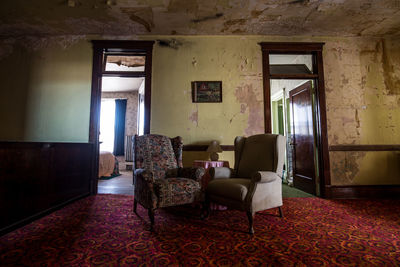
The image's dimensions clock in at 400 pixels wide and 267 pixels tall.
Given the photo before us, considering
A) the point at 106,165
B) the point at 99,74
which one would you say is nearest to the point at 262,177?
the point at 99,74

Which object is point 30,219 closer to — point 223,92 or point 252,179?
point 252,179

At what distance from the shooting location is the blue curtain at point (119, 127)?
26.6 feet

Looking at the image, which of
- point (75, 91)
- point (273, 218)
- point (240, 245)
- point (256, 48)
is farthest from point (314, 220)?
point (75, 91)

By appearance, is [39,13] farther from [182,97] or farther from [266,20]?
[266,20]

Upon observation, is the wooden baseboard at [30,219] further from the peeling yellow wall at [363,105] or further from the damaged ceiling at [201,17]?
the peeling yellow wall at [363,105]

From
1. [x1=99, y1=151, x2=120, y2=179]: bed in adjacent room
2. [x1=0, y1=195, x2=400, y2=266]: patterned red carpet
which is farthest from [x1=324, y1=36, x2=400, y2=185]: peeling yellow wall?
[x1=99, y1=151, x2=120, y2=179]: bed in adjacent room

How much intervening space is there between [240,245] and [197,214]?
97 cm

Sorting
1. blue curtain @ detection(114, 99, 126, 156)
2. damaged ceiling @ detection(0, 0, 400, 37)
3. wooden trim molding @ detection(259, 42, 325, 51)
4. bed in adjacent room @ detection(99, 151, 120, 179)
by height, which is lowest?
bed in adjacent room @ detection(99, 151, 120, 179)

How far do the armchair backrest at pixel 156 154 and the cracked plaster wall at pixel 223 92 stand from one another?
770mm

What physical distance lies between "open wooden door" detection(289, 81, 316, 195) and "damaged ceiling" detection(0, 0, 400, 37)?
3.88ft

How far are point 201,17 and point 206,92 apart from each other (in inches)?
49.4

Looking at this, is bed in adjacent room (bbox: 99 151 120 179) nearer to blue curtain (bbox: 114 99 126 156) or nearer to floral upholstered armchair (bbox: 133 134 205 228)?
blue curtain (bbox: 114 99 126 156)

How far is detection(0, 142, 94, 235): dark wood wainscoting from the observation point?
84.3 inches

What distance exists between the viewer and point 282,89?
18.2 ft
